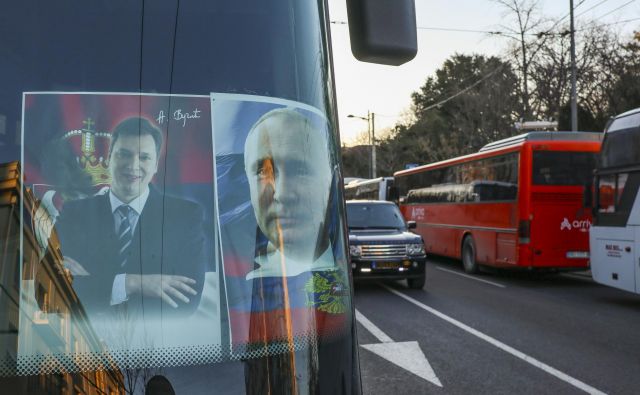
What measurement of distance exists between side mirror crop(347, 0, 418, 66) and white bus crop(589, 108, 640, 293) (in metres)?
9.26

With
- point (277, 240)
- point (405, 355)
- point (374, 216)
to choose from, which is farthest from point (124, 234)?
point (374, 216)

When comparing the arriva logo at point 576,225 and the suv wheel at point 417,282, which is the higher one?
the arriva logo at point 576,225

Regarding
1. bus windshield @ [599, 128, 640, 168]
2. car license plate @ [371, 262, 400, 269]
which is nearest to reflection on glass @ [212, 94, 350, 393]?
bus windshield @ [599, 128, 640, 168]

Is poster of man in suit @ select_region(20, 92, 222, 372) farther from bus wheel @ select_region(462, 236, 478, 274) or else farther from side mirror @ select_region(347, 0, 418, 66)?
bus wheel @ select_region(462, 236, 478, 274)

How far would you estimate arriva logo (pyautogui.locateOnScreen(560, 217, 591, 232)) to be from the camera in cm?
1464

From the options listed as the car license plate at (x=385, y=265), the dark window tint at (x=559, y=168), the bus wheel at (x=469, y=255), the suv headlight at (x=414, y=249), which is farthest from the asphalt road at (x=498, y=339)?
the bus wheel at (x=469, y=255)

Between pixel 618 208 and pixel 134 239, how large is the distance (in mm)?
10683

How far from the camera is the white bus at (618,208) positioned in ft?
34.7

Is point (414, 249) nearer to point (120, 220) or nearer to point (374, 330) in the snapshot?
point (374, 330)

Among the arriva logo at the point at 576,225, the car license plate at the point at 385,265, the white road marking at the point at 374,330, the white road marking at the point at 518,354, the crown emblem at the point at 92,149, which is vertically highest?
the crown emblem at the point at 92,149

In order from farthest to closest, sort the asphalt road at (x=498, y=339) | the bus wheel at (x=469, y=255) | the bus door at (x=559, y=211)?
the bus wheel at (x=469, y=255)
the bus door at (x=559, y=211)
the asphalt road at (x=498, y=339)

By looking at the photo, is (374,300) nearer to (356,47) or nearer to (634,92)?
(356,47)

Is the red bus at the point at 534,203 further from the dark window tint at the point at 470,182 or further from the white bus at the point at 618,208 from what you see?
the white bus at the point at 618,208

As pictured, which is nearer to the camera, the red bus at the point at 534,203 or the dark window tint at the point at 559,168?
the red bus at the point at 534,203
